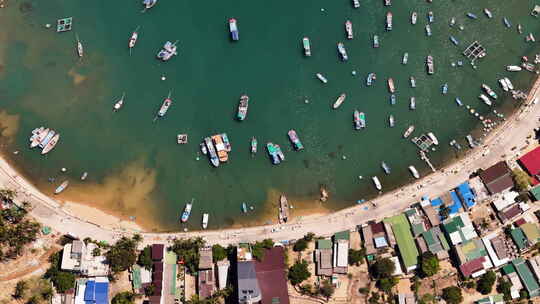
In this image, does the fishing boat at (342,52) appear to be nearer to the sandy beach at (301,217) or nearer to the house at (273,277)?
the sandy beach at (301,217)

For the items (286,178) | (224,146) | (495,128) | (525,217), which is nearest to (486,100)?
(495,128)

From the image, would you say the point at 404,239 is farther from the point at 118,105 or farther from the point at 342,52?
the point at 118,105

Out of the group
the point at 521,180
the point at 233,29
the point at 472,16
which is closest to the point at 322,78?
the point at 233,29

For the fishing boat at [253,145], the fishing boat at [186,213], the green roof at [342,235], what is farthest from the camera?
the fishing boat at [253,145]

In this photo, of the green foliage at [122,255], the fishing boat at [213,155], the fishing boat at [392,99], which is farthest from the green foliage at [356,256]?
the green foliage at [122,255]

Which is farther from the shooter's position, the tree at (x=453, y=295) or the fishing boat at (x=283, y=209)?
the fishing boat at (x=283, y=209)

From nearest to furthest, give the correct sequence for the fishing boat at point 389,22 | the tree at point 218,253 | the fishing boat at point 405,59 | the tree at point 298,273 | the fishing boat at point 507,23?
the tree at point 298,273 < the tree at point 218,253 < the fishing boat at point 405,59 < the fishing boat at point 389,22 < the fishing boat at point 507,23
